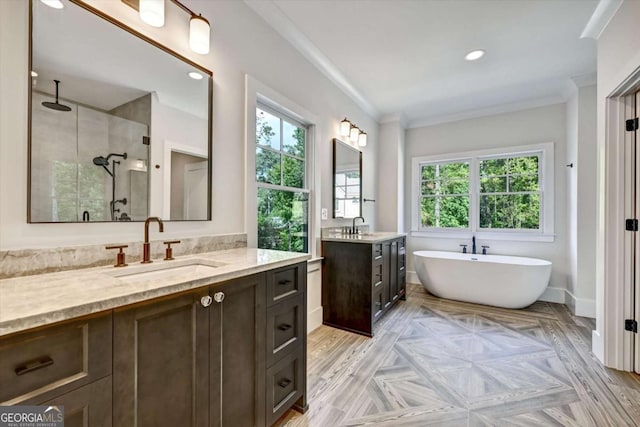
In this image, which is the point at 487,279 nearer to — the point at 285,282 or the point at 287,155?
the point at 287,155

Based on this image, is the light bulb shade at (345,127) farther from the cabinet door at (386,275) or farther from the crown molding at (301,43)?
the cabinet door at (386,275)

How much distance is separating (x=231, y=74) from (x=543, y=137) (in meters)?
4.19

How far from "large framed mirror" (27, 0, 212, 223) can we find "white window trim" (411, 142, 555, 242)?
379 cm

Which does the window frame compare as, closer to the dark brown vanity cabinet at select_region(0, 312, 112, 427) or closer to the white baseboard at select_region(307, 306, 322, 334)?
the white baseboard at select_region(307, 306, 322, 334)

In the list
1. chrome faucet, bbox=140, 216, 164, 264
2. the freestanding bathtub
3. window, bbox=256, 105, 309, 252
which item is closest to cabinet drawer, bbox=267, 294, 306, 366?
chrome faucet, bbox=140, 216, 164, 264

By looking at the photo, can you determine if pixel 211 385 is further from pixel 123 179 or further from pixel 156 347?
pixel 123 179

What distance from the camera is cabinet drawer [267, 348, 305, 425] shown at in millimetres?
1397

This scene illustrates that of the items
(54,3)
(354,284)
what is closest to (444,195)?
(354,284)

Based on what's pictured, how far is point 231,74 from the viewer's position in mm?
1919

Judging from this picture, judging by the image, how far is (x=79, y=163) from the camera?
120 centimetres

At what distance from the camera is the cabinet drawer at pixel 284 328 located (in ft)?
4.57

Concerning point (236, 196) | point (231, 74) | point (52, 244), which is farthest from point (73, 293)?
point (231, 74)

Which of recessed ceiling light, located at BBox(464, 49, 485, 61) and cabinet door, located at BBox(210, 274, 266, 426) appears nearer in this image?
cabinet door, located at BBox(210, 274, 266, 426)

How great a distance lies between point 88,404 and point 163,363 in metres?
0.21
